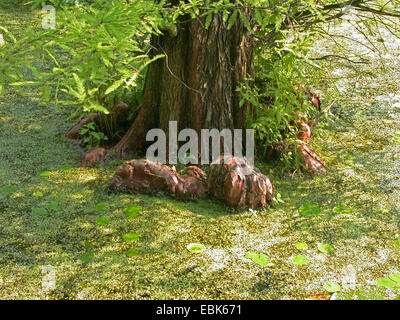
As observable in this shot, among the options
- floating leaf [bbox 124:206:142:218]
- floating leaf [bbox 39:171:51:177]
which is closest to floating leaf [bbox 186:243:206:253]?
floating leaf [bbox 124:206:142:218]

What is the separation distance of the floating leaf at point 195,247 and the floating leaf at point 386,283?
0.91 metres

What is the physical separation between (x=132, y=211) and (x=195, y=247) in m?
0.50

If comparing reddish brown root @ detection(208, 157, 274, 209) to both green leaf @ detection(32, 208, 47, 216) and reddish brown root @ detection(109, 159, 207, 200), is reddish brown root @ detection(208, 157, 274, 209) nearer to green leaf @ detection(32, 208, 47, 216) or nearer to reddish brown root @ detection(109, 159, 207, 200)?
reddish brown root @ detection(109, 159, 207, 200)

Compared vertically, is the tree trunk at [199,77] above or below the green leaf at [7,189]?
above

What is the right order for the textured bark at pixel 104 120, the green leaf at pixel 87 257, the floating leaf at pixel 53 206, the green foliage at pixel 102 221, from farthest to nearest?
the textured bark at pixel 104 120, the floating leaf at pixel 53 206, the green foliage at pixel 102 221, the green leaf at pixel 87 257

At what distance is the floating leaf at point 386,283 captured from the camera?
8.33 feet

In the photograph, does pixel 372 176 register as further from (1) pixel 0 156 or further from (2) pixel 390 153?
(1) pixel 0 156

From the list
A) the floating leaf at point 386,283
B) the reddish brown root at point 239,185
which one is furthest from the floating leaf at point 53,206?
the floating leaf at point 386,283

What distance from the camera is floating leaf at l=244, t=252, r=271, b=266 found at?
8.79 ft

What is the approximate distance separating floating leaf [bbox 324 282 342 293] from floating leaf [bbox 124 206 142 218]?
116cm

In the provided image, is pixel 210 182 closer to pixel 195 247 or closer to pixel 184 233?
pixel 184 233

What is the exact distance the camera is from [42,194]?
3238 millimetres

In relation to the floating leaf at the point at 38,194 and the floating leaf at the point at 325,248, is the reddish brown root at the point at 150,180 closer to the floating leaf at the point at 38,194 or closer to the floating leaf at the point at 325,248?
the floating leaf at the point at 38,194

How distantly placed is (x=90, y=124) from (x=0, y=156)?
684 millimetres
